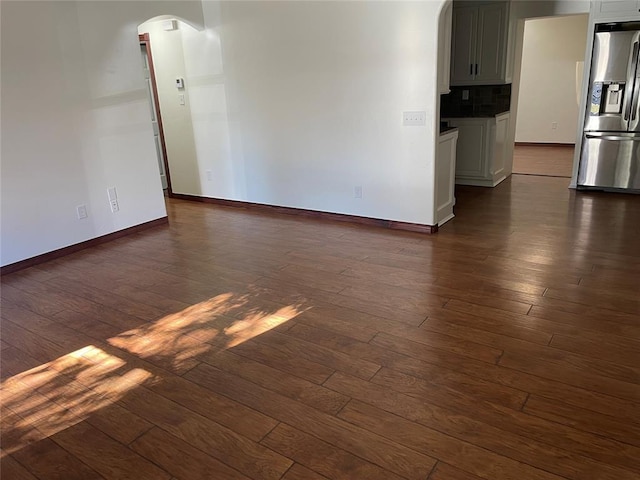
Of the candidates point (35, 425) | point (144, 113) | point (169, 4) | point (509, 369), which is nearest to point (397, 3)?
point (169, 4)

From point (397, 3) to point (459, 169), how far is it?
281 cm

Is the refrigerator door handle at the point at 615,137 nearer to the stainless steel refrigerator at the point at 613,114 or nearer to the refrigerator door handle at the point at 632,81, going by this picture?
the stainless steel refrigerator at the point at 613,114

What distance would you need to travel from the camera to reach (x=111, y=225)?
466cm

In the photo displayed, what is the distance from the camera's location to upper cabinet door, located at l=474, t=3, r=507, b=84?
5680 millimetres

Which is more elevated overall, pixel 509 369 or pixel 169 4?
pixel 169 4

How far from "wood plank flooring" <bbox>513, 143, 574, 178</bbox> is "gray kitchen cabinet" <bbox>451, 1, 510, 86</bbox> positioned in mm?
1756

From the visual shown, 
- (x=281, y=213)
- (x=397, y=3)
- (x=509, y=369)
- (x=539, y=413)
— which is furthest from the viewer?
(x=281, y=213)

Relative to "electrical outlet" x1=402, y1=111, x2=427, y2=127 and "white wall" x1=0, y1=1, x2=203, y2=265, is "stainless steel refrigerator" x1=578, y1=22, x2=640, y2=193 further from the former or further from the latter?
"white wall" x1=0, y1=1, x2=203, y2=265

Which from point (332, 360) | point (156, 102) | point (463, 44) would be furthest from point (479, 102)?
point (332, 360)

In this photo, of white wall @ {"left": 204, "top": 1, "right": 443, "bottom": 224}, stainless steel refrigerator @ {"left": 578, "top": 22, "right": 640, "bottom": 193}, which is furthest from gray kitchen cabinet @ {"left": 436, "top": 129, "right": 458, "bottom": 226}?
stainless steel refrigerator @ {"left": 578, "top": 22, "right": 640, "bottom": 193}

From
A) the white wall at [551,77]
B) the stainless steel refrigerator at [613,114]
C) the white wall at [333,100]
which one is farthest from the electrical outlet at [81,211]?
the white wall at [551,77]

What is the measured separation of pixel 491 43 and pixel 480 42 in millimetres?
135

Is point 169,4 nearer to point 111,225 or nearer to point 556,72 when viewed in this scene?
point 111,225

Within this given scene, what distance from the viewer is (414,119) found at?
428 centimetres
